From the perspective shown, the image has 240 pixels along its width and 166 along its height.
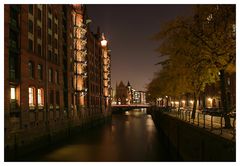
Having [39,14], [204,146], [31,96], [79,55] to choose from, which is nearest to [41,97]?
[31,96]

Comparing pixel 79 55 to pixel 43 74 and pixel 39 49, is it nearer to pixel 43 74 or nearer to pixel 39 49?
pixel 39 49

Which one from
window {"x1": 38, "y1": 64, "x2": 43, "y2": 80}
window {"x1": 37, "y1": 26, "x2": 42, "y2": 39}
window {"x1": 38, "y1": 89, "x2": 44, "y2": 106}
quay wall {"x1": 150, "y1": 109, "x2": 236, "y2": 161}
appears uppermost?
window {"x1": 37, "y1": 26, "x2": 42, "y2": 39}

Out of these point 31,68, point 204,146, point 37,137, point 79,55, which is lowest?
point 37,137

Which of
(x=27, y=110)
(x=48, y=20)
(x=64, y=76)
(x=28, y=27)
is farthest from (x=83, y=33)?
(x=27, y=110)

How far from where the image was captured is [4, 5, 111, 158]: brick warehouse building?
2700 cm

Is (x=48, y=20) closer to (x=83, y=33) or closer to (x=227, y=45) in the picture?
(x=83, y=33)

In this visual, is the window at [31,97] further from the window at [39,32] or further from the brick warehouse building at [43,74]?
the window at [39,32]

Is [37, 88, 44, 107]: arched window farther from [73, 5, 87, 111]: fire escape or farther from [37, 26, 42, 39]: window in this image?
[73, 5, 87, 111]: fire escape

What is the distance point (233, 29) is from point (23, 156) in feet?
72.2

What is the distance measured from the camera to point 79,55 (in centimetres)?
5466

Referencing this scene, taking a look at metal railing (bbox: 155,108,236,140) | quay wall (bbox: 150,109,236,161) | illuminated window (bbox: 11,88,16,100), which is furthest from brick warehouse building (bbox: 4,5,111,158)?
metal railing (bbox: 155,108,236,140)

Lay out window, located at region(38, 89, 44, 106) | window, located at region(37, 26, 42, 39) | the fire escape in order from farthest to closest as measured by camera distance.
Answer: the fire escape < window, located at region(37, 26, 42, 39) < window, located at region(38, 89, 44, 106)

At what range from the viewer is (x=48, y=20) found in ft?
129

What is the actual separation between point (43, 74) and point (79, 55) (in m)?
19.5
